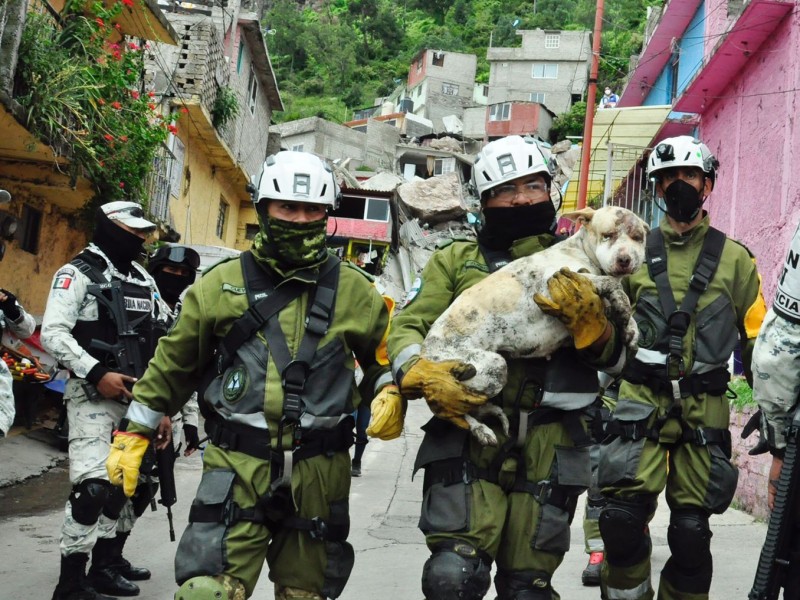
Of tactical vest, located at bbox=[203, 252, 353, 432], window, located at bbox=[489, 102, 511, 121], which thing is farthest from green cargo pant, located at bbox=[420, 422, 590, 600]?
window, located at bbox=[489, 102, 511, 121]

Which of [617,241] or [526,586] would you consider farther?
[617,241]

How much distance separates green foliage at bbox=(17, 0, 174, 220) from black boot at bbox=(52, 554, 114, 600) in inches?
229

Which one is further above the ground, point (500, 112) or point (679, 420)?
point (500, 112)

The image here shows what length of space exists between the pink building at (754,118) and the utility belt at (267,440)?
292 inches

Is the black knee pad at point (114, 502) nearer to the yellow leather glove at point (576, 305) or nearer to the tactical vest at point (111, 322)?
the tactical vest at point (111, 322)

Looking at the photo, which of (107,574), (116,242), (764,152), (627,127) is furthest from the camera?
(627,127)

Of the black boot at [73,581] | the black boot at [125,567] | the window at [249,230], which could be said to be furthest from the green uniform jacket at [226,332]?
the window at [249,230]

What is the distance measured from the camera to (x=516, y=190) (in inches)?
166

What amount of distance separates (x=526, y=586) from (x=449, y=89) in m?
82.0

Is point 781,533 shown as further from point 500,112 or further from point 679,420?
point 500,112

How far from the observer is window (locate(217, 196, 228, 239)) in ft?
91.3

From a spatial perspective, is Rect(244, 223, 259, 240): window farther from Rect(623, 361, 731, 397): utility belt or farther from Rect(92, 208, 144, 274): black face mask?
Rect(623, 361, 731, 397): utility belt

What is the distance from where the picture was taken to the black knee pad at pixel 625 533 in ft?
15.7

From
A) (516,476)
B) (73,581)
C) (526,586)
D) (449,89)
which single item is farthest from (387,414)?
(449,89)
